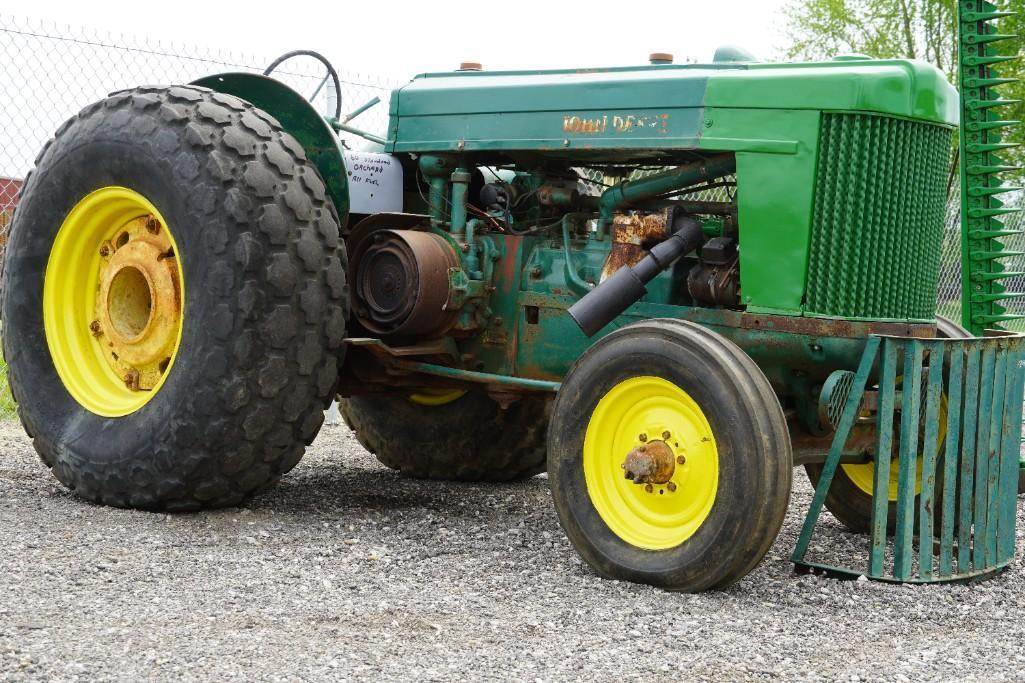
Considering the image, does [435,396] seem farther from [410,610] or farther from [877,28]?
[877,28]

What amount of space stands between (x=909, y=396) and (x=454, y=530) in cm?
186

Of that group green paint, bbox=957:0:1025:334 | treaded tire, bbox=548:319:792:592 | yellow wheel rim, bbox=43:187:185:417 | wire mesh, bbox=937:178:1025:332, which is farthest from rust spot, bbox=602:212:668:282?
wire mesh, bbox=937:178:1025:332

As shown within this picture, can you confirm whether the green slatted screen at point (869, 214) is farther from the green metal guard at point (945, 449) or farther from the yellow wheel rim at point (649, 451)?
the yellow wheel rim at point (649, 451)

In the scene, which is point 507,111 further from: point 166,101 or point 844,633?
point 844,633

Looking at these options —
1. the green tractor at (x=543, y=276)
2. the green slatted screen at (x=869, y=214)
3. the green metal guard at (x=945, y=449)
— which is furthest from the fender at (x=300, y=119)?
the green metal guard at (x=945, y=449)

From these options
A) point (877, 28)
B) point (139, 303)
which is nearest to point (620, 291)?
point (139, 303)

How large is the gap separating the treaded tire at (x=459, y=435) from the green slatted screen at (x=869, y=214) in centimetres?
194

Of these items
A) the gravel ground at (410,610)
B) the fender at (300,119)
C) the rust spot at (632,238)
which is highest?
the fender at (300,119)

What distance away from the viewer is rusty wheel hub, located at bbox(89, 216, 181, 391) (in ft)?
17.5

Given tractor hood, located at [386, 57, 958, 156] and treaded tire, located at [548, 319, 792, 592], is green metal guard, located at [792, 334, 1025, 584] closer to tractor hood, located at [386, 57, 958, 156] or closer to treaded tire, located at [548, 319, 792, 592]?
treaded tire, located at [548, 319, 792, 592]

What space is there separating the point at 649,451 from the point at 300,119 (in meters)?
2.25

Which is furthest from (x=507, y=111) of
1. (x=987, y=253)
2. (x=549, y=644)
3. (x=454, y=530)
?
(x=549, y=644)

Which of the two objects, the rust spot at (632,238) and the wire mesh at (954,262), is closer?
the rust spot at (632,238)

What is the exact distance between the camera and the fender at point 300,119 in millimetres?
5559
